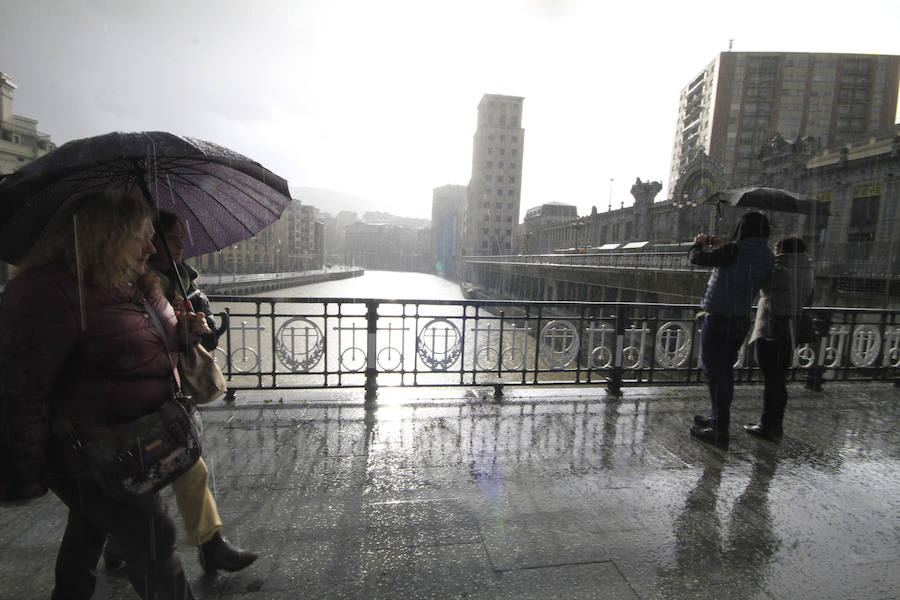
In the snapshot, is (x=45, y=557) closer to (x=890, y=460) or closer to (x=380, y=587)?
(x=380, y=587)

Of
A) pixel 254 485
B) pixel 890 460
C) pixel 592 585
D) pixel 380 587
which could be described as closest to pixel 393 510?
pixel 380 587

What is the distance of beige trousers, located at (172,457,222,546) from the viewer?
194 centimetres

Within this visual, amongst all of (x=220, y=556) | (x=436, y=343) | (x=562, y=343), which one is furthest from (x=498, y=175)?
(x=220, y=556)

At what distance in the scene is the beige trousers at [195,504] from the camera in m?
1.94

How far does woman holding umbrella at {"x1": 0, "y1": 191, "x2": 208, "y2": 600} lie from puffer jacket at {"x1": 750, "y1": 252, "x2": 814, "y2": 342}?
467cm

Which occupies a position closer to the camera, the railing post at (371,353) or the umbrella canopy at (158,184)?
the umbrella canopy at (158,184)

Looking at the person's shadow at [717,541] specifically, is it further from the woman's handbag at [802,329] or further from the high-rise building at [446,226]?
the high-rise building at [446,226]

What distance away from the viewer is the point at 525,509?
2.76 m

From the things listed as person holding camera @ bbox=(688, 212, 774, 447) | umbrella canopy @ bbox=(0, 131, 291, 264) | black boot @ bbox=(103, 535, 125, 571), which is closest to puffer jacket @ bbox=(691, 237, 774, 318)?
person holding camera @ bbox=(688, 212, 774, 447)

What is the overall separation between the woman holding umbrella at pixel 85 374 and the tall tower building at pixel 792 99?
73295mm

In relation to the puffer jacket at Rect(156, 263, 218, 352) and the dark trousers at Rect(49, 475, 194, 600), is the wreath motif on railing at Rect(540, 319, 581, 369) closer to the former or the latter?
the puffer jacket at Rect(156, 263, 218, 352)

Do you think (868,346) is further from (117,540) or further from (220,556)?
(117,540)

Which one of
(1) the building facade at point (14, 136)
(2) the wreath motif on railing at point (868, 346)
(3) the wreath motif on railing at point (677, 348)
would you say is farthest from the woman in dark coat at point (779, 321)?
(1) the building facade at point (14, 136)

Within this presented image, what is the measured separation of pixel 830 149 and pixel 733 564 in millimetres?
40309
